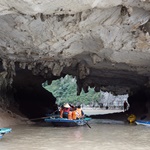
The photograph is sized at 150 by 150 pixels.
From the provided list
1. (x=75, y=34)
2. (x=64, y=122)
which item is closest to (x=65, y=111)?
(x=64, y=122)

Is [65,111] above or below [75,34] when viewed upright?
below

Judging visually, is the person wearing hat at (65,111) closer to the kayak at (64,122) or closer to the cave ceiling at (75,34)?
the kayak at (64,122)

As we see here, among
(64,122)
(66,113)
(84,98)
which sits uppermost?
(84,98)

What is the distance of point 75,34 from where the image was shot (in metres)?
10.0

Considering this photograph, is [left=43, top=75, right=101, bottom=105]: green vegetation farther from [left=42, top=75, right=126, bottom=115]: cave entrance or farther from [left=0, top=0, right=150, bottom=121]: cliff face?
[left=0, top=0, right=150, bottom=121]: cliff face

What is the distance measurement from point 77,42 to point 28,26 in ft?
7.80

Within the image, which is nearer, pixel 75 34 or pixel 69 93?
pixel 75 34

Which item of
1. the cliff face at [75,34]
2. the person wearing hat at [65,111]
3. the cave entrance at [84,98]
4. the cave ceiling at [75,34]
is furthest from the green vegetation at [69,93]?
the person wearing hat at [65,111]

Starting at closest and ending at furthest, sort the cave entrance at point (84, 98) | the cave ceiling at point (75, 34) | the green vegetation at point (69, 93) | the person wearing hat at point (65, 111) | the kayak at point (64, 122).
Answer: the cave ceiling at point (75, 34) → the kayak at point (64, 122) → the person wearing hat at point (65, 111) → the cave entrance at point (84, 98) → the green vegetation at point (69, 93)

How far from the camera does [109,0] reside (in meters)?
7.63

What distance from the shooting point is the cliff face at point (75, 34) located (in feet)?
25.6

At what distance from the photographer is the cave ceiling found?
777cm

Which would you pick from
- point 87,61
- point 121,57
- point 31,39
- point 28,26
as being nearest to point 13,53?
point 31,39

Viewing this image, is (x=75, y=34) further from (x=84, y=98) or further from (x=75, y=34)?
(x=84, y=98)
